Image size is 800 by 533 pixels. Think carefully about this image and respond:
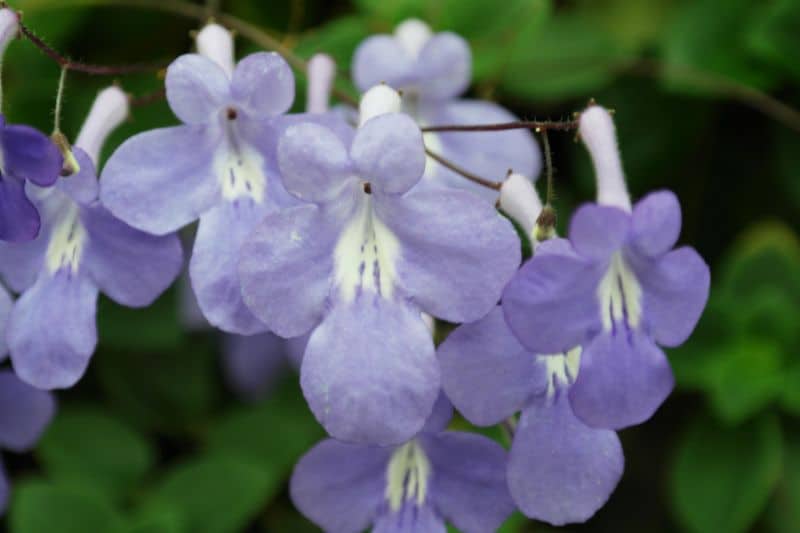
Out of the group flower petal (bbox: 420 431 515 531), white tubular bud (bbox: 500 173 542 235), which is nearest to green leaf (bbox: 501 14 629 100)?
white tubular bud (bbox: 500 173 542 235)

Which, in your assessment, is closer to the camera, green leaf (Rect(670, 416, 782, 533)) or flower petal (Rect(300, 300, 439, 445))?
flower petal (Rect(300, 300, 439, 445))

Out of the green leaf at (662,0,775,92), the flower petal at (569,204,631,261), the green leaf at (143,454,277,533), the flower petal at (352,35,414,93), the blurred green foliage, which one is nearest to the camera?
the flower petal at (569,204,631,261)

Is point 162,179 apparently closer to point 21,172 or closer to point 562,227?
point 21,172

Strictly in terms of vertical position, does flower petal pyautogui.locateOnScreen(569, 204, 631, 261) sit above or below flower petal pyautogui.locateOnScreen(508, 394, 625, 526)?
above

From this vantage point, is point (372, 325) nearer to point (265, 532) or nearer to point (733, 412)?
point (733, 412)

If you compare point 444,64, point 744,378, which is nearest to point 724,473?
point 744,378

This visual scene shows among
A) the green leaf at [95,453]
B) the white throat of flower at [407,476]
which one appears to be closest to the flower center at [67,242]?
the white throat of flower at [407,476]

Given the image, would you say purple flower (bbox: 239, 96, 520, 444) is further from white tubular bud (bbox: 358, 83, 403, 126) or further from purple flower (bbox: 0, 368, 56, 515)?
purple flower (bbox: 0, 368, 56, 515)

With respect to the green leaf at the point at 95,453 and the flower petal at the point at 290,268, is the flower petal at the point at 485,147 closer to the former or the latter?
the flower petal at the point at 290,268
